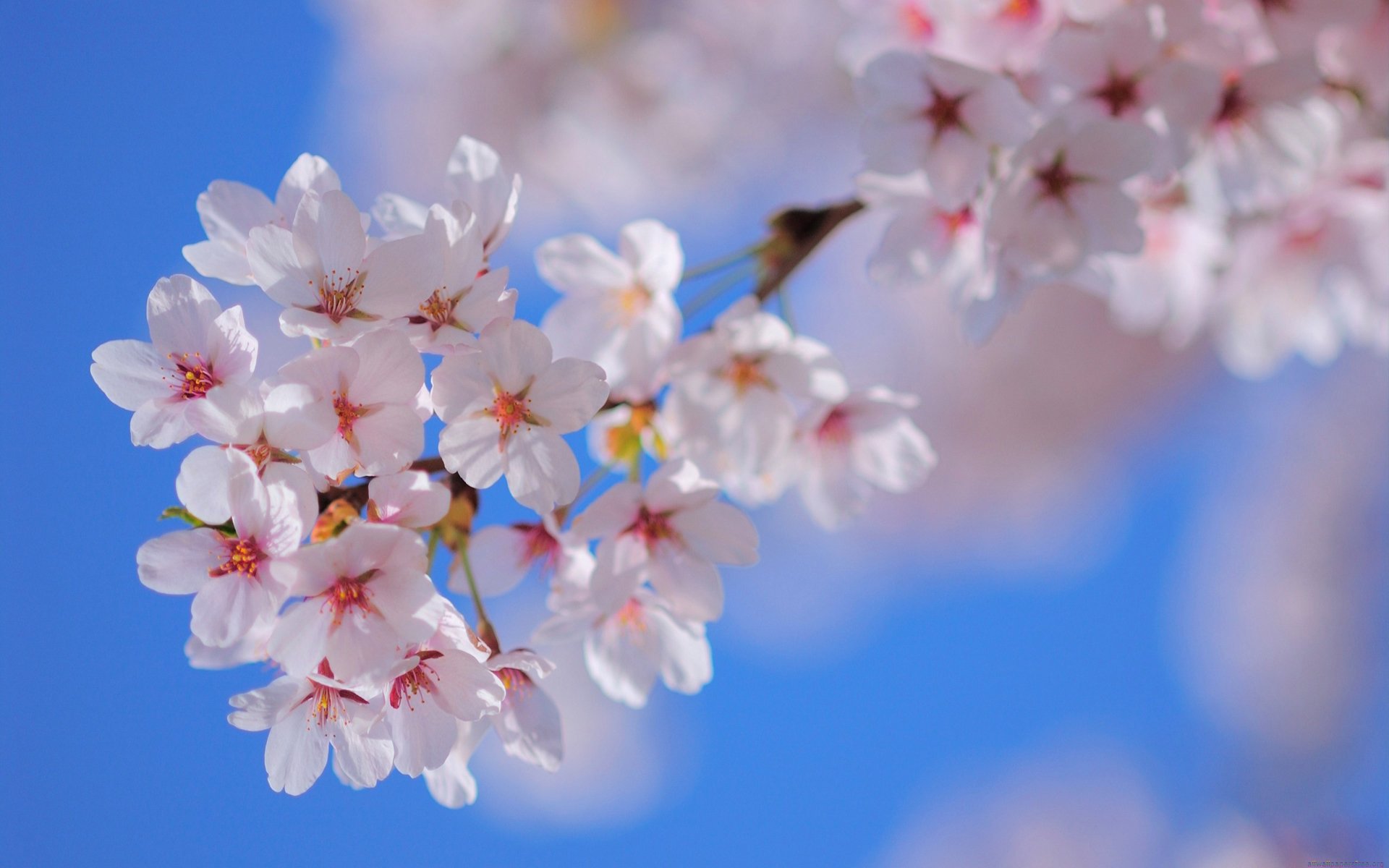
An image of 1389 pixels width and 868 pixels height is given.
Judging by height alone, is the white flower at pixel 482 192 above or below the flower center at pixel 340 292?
above

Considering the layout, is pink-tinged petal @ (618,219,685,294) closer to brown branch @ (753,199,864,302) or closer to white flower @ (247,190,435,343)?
brown branch @ (753,199,864,302)

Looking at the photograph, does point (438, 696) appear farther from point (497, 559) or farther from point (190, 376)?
point (190, 376)

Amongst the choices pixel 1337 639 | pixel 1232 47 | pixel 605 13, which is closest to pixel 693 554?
pixel 1232 47

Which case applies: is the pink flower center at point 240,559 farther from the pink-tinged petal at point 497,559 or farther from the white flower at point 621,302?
the white flower at point 621,302

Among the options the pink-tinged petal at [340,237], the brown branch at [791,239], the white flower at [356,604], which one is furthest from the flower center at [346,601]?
the brown branch at [791,239]

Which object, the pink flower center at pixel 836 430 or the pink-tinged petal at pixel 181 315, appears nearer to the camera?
the pink-tinged petal at pixel 181 315

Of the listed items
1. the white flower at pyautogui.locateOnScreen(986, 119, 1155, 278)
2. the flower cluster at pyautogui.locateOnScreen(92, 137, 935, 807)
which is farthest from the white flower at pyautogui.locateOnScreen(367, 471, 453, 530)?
the white flower at pyautogui.locateOnScreen(986, 119, 1155, 278)
